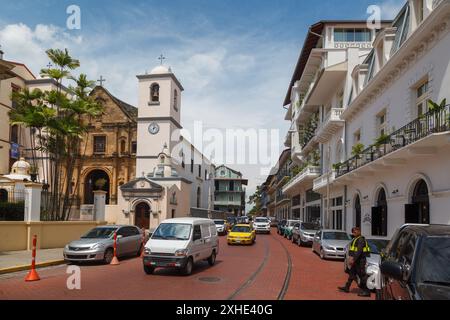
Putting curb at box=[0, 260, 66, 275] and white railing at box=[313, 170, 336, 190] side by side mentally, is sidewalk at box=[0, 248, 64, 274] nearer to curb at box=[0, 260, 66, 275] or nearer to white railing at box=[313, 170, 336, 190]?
curb at box=[0, 260, 66, 275]

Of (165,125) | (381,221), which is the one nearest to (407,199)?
(381,221)

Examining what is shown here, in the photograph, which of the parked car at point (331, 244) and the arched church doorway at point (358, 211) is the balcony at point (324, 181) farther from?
the parked car at point (331, 244)

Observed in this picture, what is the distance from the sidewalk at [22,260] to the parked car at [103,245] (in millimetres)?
804

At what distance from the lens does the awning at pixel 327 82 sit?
102 feet

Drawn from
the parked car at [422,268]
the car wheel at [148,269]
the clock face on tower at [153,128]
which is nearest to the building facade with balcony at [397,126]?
the parked car at [422,268]

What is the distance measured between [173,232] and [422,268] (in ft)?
33.8

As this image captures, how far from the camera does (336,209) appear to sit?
111 ft

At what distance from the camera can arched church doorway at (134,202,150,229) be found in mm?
41406

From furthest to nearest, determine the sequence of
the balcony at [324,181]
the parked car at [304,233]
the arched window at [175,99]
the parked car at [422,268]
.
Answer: the arched window at [175,99] < the balcony at [324,181] < the parked car at [304,233] < the parked car at [422,268]

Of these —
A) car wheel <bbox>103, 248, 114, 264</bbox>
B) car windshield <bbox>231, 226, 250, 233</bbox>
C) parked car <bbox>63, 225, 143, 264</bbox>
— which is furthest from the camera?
car windshield <bbox>231, 226, 250, 233</bbox>

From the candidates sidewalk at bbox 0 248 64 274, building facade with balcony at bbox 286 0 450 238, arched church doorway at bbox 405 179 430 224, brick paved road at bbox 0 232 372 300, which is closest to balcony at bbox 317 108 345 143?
building facade with balcony at bbox 286 0 450 238

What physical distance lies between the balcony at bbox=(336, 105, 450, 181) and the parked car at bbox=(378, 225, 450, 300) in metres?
9.10

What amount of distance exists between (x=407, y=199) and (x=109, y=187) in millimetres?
38247
